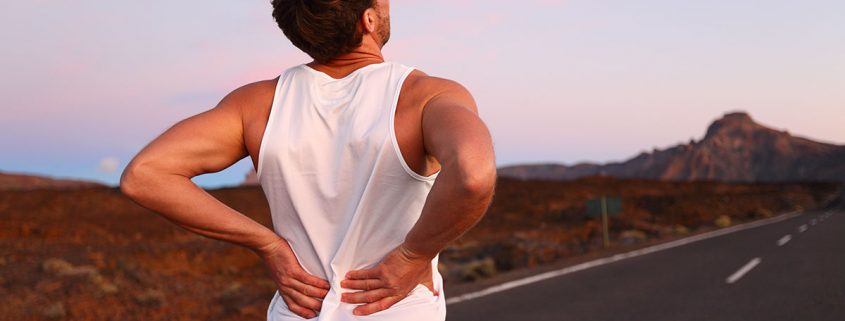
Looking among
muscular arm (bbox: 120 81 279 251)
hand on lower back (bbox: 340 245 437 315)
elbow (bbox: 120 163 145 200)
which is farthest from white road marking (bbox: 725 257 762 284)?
elbow (bbox: 120 163 145 200)

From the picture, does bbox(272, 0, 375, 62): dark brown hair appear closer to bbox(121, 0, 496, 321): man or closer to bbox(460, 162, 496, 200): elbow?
bbox(121, 0, 496, 321): man

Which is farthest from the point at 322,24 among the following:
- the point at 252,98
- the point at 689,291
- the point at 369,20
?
the point at 689,291

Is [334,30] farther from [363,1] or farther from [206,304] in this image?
[206,304]

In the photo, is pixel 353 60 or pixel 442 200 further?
pixel 353 60

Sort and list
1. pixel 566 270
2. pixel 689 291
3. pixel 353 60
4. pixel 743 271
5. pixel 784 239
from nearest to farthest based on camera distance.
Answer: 1. pixel 353 60
2. pixel 689 291
3. pixel 743 271
4. pixel 566 270
5. pixel 784 239

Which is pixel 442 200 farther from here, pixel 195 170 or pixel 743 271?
pixel 743 271

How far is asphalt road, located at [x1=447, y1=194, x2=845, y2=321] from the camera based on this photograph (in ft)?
28.3

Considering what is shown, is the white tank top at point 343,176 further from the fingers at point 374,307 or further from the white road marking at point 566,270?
the white road marking at point 566,270

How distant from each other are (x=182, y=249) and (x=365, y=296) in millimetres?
24298

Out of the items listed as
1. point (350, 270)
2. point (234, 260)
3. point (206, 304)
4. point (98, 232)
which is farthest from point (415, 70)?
point (98, 232)

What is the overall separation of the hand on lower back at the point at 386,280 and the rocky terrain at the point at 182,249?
7819 millimetres

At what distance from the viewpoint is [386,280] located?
176 centimetres

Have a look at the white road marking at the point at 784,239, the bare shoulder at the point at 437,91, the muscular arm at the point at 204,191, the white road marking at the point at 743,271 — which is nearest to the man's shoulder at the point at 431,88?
the bare shoulder at the point at 437,91

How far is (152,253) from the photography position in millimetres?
23938
